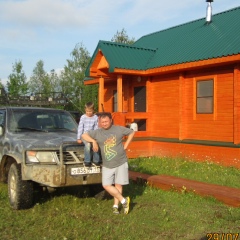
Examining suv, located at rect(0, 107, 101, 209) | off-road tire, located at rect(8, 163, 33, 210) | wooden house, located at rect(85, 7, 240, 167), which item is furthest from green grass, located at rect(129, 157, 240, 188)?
off-road tire, located at rect(8, 163, 33, 210)

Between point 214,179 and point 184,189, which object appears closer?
point 184,189

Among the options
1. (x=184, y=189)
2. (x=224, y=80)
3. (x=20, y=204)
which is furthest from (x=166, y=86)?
(x=20, y=204)

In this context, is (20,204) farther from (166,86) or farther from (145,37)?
(145,37)

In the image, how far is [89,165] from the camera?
6.10m

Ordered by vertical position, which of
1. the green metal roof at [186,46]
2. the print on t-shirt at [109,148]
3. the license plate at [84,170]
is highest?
the green metal roof at [186,46]

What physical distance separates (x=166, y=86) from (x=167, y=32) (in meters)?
3.47

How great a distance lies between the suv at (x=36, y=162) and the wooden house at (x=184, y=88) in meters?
5.92

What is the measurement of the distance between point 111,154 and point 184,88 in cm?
755

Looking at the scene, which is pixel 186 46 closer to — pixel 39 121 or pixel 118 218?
pixel 39 121

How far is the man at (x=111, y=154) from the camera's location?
5.84 m

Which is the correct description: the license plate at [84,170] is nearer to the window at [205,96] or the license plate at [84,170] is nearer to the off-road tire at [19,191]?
the off-road tire at [19,191]

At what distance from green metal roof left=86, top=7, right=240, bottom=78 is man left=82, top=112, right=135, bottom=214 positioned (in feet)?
19.6

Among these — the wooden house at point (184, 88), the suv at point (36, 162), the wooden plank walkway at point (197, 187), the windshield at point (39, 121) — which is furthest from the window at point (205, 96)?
the suv at point (36, 162)
